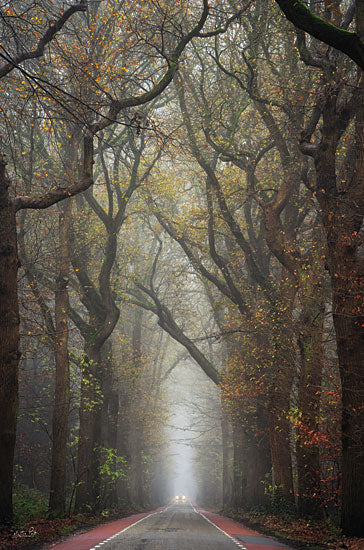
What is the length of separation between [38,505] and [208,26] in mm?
16691

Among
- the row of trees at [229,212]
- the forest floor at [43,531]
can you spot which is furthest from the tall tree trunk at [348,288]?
the forest floor at [43,531]

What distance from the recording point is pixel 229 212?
1669cm

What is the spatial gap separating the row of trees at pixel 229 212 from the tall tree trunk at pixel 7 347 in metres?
0.03

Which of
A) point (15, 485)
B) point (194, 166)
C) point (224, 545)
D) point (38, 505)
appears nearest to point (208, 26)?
point (194, 166)

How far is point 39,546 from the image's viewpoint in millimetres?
8977

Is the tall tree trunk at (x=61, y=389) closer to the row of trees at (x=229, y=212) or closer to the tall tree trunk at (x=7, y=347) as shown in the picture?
the row of trees at (x=229, y=212)

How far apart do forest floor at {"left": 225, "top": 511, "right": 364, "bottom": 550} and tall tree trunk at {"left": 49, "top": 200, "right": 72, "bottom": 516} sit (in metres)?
5.95

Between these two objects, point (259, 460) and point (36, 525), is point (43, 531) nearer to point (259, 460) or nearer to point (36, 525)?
point (36, 525)

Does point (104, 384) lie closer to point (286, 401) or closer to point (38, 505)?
point (38, 505)

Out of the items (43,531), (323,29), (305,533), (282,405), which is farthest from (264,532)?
(323,29)

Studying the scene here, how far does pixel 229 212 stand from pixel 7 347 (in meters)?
9.85

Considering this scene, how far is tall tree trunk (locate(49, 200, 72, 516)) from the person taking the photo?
13.2 metres

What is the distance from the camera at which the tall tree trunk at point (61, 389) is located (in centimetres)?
1319

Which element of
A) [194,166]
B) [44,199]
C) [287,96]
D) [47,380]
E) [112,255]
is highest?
[194,166]
